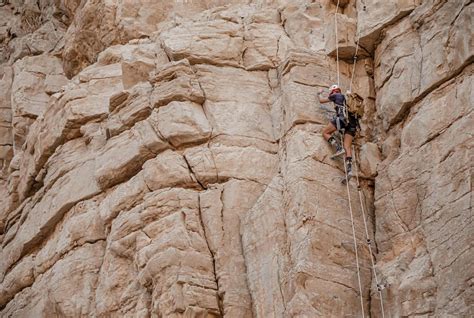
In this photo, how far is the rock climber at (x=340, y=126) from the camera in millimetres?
19891

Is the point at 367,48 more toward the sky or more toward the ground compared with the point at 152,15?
more toward the ground

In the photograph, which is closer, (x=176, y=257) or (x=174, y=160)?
(x=176, y=257)

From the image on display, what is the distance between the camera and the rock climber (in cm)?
1989

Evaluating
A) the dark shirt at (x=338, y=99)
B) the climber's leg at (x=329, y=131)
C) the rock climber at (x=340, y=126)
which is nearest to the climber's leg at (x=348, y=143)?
the rock climber at (x=340, y=126)

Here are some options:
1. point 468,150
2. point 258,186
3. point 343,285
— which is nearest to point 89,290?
point 258,186

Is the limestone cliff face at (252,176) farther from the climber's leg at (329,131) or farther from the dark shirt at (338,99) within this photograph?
the dark shirt at (338,99)

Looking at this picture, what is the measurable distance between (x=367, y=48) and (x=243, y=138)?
12.9 feet

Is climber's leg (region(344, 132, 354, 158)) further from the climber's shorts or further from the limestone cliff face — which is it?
the limestone cliff face

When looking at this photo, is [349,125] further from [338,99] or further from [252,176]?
[252,176]

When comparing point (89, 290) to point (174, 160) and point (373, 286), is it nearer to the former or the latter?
point (174, 160)

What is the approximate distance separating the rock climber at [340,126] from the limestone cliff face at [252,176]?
31 cm

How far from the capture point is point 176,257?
19.0 metres

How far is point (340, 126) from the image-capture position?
20.1 metres

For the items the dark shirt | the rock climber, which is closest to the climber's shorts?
the rock climber
